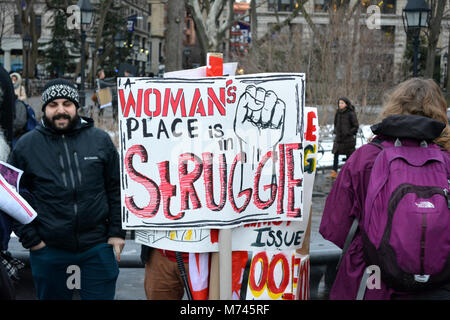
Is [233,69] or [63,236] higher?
[233,69]

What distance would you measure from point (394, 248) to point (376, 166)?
1.24 feet

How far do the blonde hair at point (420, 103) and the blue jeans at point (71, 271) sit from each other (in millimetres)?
1713

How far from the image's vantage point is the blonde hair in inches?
126

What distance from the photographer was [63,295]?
12.5ft

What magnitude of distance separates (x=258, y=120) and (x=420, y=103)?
0.83 meters

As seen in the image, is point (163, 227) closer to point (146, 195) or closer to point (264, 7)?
point (146, 195)

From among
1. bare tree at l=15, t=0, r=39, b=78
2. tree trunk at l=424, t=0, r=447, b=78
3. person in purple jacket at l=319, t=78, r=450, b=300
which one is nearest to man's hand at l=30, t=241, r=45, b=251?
person in purple jacket at l=319, t=78, r=450, b=300

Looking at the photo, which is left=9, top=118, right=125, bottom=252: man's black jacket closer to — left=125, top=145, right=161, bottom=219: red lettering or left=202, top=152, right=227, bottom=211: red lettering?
left=125, top=145, right=161, bottom=219: red lettering

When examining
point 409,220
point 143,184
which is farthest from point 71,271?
point 409,220

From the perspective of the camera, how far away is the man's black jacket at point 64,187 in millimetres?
3701

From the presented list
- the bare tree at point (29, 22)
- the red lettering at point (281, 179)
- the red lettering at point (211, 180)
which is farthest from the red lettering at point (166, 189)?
the bare tree at point (29, 22)

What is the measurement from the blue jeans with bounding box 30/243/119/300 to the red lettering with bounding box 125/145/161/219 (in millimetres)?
457

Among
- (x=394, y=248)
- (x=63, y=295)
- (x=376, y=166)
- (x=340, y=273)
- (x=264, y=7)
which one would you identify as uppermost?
(x=264, y=7)

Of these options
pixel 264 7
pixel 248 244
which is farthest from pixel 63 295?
pixel 264 7
